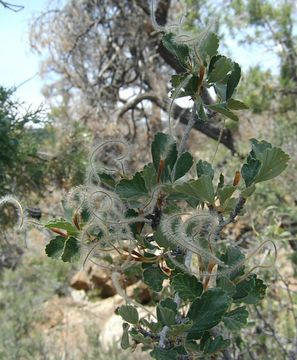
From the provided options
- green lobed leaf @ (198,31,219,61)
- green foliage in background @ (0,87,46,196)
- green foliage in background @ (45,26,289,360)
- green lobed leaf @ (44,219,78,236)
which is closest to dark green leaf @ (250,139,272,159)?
green foliage in background @ (45,26,289,360)

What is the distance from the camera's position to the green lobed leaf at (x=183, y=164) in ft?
1.91

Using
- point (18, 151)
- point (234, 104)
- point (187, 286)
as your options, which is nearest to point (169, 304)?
point (187, 286)

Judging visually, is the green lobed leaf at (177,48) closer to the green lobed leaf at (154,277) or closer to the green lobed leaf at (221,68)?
the green lobed leaf at (221,68)

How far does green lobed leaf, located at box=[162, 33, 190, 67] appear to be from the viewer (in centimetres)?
58

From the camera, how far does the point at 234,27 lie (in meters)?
4.50

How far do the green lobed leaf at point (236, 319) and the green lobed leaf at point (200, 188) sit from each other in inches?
5.6

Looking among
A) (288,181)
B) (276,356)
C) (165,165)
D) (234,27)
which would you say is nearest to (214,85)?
(165,165)

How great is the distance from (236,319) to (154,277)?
0.10 m

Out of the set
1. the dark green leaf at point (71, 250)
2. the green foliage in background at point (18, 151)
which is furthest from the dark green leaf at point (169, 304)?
the green foliage in background at point (18, 151)

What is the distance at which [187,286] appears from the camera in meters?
0.56

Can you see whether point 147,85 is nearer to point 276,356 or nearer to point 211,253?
point 276,356

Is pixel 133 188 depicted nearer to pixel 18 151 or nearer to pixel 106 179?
pixel 106 179

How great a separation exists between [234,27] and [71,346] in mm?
2836

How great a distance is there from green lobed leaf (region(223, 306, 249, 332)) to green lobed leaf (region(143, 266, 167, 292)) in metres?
0.08
